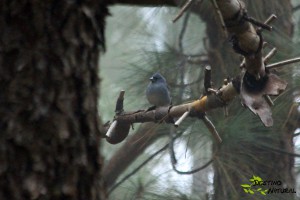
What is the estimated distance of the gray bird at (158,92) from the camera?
1744 millimetres

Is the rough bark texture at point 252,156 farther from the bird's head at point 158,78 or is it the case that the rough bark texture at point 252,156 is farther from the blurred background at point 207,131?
the bird's head at point 158,78

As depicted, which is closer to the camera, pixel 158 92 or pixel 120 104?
pixel 120 104

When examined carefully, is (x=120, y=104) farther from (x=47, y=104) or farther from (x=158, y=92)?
(x=47, y=104)

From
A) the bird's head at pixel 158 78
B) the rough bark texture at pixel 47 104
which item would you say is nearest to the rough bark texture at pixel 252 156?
the bird's head at pixel 158 78

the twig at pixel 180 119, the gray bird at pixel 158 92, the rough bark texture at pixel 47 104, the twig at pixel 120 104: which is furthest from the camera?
the gray bird at pixel 158 92

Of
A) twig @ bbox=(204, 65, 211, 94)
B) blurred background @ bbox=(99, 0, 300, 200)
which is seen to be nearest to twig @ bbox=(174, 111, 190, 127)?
twig @ bbox=(204, 65, 211, 94)

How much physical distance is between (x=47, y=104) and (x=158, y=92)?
109 cm

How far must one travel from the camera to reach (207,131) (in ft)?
5.01

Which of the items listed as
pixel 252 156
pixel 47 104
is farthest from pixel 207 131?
pixel 47 104

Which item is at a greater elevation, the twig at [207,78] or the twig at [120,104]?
the twig at [120,104]

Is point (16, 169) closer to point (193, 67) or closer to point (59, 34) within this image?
point (59, 34)

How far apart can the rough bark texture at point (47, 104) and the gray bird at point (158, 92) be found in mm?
986

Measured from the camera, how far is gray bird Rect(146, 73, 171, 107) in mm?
1744

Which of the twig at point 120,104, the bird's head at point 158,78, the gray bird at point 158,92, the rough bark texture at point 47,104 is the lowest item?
the rough bark texture at point 47,104
